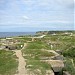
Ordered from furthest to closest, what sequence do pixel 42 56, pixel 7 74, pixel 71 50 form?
pixel 71 50, pixel 42 56, pixel 7 74

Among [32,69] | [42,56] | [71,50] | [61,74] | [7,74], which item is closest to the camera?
[7,74]

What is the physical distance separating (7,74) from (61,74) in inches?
242

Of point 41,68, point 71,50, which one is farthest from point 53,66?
point 71,50

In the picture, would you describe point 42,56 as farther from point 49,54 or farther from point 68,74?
point 68,74

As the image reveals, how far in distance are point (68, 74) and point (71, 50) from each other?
18.9 meters

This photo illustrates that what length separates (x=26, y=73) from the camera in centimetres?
1708

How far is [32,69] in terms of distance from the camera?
720 inches

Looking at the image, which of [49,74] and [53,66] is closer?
[49,74]

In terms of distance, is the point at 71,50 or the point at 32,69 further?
the point at 71,50

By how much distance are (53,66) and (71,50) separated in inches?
688

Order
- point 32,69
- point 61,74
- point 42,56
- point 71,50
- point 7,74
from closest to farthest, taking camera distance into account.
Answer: point 7,74
point 32,69
point 61,74
point 42,56
point 71,50

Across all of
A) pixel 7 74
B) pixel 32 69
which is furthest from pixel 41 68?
pixel 7 74

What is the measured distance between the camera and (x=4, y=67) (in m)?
19.2

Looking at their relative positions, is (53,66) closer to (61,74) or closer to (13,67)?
(61,74)
